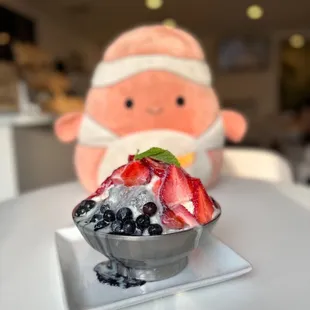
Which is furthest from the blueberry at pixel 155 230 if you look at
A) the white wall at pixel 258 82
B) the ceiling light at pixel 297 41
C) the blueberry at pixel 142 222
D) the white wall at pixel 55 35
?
the ceiling light at pixel 297 41

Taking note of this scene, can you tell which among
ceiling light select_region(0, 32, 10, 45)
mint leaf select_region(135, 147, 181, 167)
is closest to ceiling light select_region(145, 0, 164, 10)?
ceiling light select_region(0, 32, 10, 45)

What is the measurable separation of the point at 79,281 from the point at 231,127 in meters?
0.59

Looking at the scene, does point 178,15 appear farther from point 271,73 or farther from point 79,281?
point 79,281

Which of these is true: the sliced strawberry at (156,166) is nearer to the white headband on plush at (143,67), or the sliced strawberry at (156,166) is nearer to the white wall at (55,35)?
the white headband on plush at (143,67)

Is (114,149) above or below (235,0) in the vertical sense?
below

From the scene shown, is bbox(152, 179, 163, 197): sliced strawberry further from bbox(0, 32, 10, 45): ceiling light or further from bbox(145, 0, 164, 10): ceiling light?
bbox(145, 0, 164, 10): ceiling light

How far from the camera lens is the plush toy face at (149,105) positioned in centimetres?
87

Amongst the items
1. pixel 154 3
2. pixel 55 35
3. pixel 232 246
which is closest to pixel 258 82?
pixel 55 35

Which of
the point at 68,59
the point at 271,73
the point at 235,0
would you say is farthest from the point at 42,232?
the point at 271,73

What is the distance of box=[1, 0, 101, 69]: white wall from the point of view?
2570 millimetres

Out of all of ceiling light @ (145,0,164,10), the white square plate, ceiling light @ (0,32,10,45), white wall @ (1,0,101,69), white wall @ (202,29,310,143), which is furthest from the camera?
A: white wall @ (202,29,310,143)

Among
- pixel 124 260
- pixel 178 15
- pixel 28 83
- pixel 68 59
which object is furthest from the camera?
pixel 68 59

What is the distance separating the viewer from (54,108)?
1.85 metres

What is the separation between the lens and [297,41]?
4734mm
